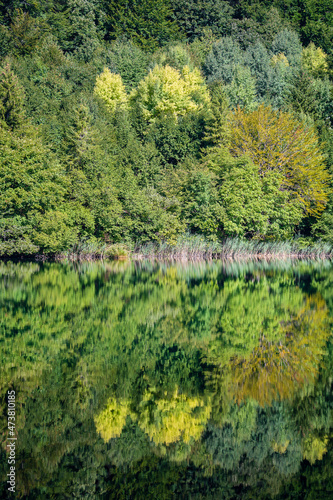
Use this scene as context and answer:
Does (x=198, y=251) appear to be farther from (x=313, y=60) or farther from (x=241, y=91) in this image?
(x=313, y=60)

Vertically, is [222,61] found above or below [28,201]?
above

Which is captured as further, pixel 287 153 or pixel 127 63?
pixel 127 63

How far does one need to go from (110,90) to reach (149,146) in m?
13.9

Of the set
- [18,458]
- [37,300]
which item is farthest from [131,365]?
[37,300]

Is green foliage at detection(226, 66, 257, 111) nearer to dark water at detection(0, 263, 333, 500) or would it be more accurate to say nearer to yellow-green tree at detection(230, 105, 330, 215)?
yellow-green tree at detection(230, 105, 330, 215)

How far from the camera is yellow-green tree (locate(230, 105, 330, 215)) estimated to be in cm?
4638

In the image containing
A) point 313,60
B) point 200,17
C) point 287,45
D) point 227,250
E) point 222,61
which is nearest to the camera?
point 227,250

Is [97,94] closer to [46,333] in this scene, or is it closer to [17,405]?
[46,333]

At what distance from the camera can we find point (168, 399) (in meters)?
9.70

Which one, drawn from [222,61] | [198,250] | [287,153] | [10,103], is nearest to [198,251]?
[198,250]

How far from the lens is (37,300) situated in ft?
63.6

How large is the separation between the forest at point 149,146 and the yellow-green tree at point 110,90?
0.12 meters

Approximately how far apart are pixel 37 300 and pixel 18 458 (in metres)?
12.1

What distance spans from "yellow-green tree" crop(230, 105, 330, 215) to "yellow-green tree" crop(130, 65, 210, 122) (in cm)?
1355
